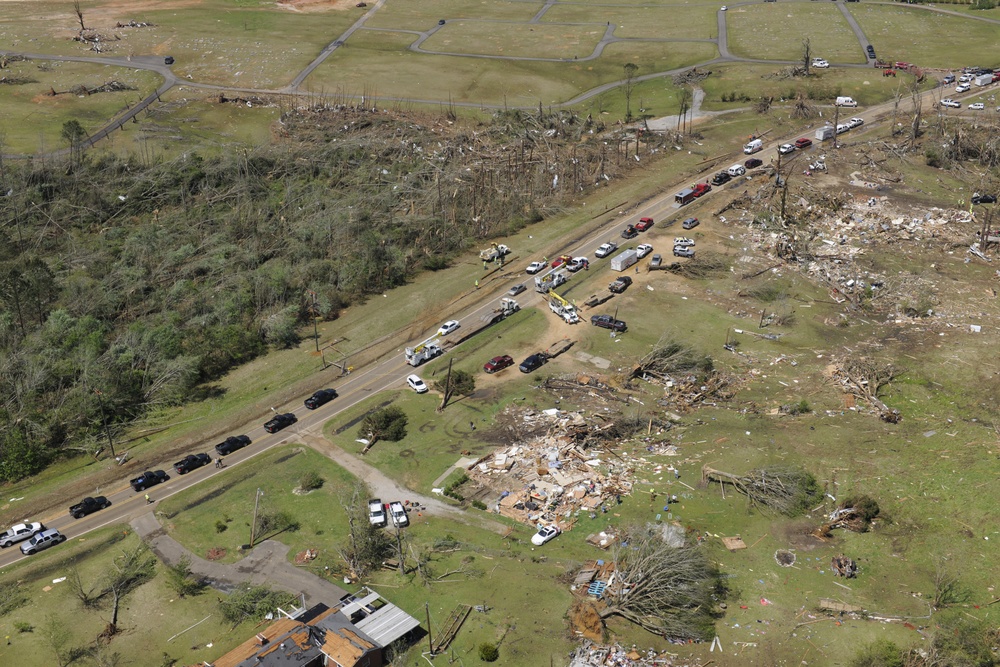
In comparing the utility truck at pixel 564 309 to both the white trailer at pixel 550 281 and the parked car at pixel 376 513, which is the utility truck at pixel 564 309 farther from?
the parked car at pixel 376 513

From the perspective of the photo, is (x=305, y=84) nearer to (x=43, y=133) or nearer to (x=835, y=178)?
(x=43, y=133)

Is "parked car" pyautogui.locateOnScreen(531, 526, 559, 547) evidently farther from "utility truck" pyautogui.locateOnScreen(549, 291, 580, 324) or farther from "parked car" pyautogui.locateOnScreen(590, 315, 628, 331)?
"utility truck" pyautogui.locateOnScreen(549, 291, 580, 324)

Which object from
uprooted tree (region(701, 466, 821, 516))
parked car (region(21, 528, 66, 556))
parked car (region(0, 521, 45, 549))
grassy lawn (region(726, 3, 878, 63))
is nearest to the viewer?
uprooted tree (region(701, 466, 821, 516))

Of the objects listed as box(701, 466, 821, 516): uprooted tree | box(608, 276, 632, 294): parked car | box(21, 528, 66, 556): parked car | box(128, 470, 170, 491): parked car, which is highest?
box(608, 276, 632, 294): parked car

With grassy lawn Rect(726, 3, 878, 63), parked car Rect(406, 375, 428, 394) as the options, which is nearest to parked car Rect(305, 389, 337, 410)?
parked car Rect(406, 375, 428, 394)

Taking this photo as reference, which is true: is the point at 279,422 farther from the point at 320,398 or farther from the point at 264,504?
the point at 264,504

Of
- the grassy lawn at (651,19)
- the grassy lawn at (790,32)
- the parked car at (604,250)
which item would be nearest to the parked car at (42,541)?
the parked car at (604,250)

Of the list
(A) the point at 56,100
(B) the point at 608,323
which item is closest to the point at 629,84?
(B) the point at 608,323
